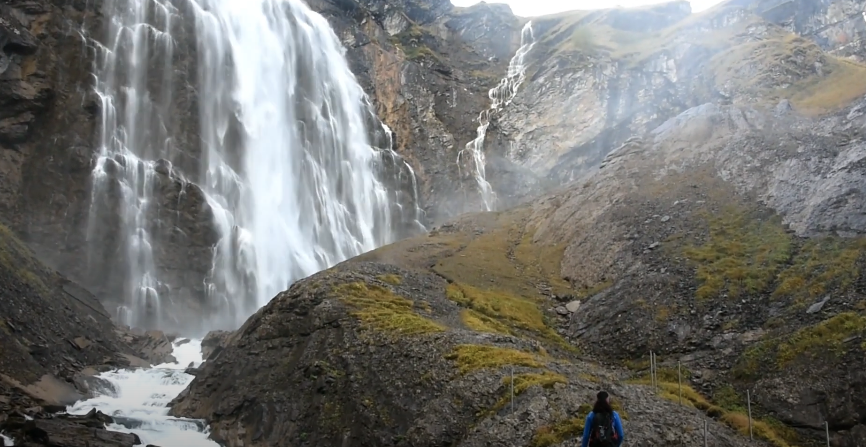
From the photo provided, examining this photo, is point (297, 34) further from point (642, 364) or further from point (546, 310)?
point (642, 364)

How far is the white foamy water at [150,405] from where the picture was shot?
29.6 m

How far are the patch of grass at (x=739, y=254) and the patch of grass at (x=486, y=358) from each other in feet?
37.1

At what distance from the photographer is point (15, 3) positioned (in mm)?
57156

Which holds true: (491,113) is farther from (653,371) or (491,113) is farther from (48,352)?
(653,371)

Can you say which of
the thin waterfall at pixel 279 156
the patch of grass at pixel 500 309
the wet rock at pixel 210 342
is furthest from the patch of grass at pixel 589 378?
the thin waterfall at pixel 279 156

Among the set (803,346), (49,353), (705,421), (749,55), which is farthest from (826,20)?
(49,353)

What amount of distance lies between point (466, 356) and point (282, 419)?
8.02 m

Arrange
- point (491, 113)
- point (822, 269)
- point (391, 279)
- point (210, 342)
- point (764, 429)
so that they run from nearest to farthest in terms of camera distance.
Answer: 1. point (764, 429)
2. point (822, 269)
3. point (391, 279)
4. point (210, 342)
5. point (491, 113)

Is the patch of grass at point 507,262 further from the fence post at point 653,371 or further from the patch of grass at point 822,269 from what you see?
the patch of grass at point 822,269

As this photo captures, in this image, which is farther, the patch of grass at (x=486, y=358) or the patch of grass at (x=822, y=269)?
the patch of grass at (x=822, y=269)

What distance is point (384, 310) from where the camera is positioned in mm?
30672

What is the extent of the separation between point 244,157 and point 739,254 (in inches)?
1740

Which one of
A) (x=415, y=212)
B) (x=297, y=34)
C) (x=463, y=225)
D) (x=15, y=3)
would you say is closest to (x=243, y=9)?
(x=297, y=34)

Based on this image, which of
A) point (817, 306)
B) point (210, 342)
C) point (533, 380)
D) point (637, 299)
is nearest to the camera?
point (533, 380)
